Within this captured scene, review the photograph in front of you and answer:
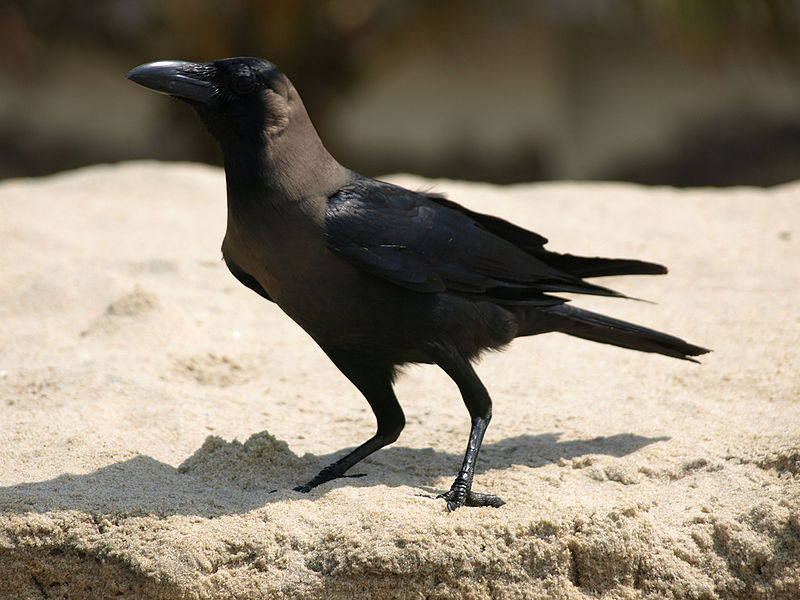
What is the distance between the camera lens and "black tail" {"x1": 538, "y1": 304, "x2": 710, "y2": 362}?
3.53 metres

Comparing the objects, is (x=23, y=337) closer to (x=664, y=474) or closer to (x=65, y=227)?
(x=65, y=227)

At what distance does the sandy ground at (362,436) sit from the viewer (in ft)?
8.93

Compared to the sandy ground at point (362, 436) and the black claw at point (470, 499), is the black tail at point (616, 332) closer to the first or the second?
the sandy ground at point (362, 436)

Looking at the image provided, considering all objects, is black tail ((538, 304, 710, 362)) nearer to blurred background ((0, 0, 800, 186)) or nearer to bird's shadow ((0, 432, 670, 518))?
bird's shadow ((0, 432, 670, 518))

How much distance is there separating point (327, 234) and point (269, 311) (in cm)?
193

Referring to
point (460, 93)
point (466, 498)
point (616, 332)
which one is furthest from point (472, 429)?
point (460, 93)

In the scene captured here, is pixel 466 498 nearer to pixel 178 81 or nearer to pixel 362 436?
pixel 362 436

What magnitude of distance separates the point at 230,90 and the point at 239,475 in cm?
135

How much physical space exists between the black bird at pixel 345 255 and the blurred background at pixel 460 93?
802 cm

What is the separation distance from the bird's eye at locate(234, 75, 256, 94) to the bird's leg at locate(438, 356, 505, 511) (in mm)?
1155

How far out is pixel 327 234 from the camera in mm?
3020

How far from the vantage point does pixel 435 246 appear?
326cm

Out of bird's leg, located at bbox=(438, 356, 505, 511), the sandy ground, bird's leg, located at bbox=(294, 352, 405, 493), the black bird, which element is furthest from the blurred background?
bird's leg, located at bbox=(438, 356, 505, 511)

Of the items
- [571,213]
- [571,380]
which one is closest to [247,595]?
[571,380]
